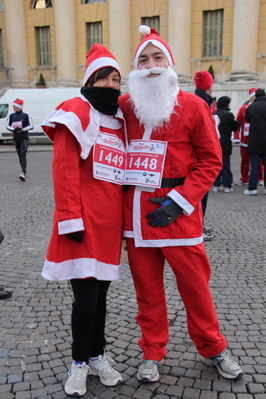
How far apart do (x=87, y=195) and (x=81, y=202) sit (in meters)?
0.05

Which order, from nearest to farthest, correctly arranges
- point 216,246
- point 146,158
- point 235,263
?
point 146,158 < point 235,263 < point 216,246

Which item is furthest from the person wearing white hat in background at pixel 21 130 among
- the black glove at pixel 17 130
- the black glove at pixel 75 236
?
the black glove at pixel 75 236

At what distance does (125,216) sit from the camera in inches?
95.9

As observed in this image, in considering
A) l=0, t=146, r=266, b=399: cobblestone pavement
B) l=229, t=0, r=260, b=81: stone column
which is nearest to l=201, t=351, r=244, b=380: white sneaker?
l=0, t=146, r=266, b=399: cobblestone pavement

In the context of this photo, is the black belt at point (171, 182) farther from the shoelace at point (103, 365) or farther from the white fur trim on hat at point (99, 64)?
the shoelace at point (103, 365)

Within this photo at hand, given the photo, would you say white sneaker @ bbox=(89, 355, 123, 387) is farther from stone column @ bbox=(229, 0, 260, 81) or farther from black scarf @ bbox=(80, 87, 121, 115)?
stone column @ bbox=(229, 0, 260, 81)

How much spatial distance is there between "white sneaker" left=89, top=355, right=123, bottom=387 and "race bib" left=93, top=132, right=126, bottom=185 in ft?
3.82

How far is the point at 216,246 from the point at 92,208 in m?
3.20

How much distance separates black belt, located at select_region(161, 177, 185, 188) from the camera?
7.82 feet

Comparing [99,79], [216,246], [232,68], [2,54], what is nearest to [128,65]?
[232,68]

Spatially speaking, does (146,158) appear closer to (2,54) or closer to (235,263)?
(235,263)

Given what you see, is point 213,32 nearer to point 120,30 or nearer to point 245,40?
point 245,40

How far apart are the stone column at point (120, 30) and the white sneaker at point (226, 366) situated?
22.1m

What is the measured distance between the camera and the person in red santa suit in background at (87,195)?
220cm
